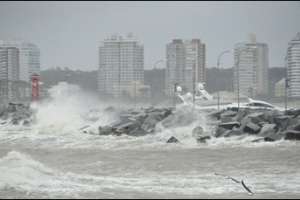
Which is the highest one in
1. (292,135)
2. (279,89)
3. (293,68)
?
(293,68)

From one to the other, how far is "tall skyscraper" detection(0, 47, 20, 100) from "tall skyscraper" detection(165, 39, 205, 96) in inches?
807

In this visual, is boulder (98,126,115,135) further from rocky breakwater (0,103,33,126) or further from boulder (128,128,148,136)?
rocky breakwater (0,103,33,126)

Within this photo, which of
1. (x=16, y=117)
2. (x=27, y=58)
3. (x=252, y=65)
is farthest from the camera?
(x=27, y=58)

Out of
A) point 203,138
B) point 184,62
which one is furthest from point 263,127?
point 184,62

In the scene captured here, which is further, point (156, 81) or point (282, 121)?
point (156, 81)

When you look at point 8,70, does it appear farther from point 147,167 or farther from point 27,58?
point 147,167

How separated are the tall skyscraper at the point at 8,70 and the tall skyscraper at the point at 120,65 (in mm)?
11850

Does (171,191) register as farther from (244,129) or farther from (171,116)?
(171,116)

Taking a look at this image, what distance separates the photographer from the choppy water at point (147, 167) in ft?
36.7

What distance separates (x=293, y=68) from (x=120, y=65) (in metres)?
39.1

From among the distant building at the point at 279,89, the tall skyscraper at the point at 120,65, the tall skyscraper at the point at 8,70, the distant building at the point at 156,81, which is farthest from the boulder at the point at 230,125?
the tall skyscraper at the point at 120,65

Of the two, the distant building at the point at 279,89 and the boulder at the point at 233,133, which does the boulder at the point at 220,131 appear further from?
the distant building at the point at 279,89

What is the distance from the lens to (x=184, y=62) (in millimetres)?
79000

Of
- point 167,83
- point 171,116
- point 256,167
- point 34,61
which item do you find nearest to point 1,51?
point 34,61
